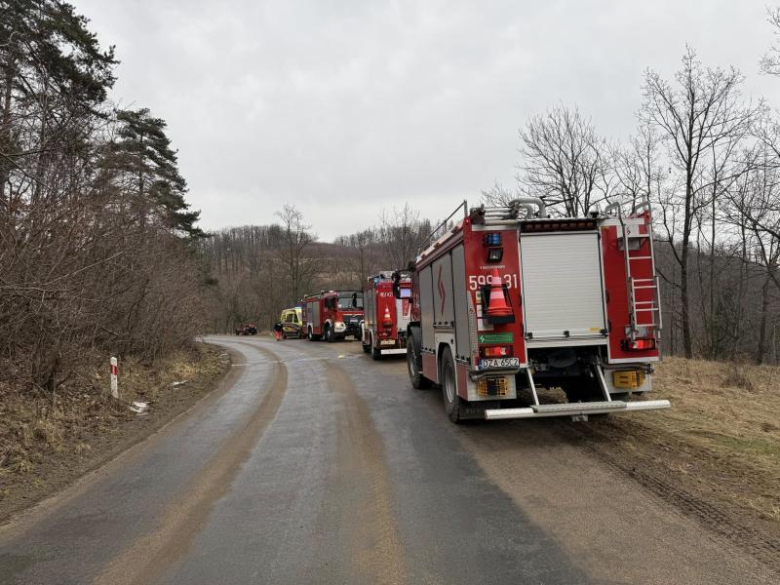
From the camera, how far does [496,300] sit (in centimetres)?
639

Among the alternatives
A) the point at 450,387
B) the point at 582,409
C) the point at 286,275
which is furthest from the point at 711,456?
the point at 286,275

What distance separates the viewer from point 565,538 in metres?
3.82

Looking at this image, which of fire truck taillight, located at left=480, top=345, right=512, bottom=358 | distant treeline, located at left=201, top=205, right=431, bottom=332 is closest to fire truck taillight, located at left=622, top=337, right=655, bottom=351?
fire truck taillight, located at left=480, top=345, right=512, bottom=358

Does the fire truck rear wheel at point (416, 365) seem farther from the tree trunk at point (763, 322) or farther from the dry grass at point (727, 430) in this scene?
the tree trunk at point (763, 322)

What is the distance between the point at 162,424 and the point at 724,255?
2924 centimetres

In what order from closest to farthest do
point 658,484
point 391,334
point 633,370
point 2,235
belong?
point 658,484
point 633,370
point 2,235
point 391,334

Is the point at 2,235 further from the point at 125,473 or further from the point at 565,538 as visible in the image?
the point at 565,538

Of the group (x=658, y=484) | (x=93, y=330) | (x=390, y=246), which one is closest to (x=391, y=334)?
(x=93, y=330)

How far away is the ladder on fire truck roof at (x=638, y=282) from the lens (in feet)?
21.3

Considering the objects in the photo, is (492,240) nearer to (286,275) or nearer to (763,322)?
(763,322)

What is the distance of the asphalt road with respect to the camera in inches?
136

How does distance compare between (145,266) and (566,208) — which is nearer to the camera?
(145,266)

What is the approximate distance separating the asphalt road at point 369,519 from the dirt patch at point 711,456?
239 millimetres

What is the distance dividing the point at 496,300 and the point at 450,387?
6.75ft
